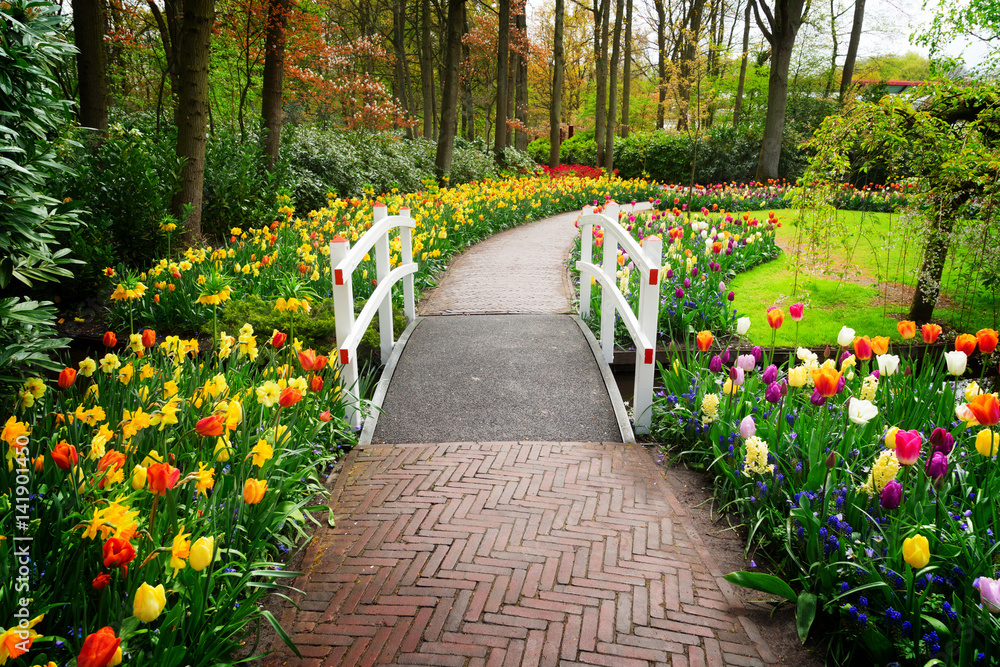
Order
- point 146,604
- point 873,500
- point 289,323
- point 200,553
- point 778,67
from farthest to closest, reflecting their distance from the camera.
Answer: point 778,67, point 289,323, point 873,500, point 200,553, point 146,604

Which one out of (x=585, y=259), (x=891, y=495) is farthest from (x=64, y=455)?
(x=585, y=259)

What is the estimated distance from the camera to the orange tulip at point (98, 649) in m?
1.37

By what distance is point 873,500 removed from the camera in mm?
2533

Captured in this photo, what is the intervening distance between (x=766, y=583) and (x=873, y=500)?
1.86 ft

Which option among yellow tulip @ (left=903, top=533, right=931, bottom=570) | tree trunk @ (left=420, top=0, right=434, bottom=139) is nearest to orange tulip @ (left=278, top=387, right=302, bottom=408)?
yellow tulip @ (left=903, top=533, right=931, bottom=570)

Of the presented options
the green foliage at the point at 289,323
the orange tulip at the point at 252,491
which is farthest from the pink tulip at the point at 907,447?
the green foliage at the point at 289,323

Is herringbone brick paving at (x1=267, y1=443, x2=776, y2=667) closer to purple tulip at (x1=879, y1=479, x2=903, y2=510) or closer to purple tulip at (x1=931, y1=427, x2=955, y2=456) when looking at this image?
purple tulip at (x1=879, y1=479, x2=903, y2=510)

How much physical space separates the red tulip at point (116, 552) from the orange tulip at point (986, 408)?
2.77 meters

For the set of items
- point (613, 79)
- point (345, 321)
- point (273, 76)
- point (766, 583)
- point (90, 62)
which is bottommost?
point (766, 583)

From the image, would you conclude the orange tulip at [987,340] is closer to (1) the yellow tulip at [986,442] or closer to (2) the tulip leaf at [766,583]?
(1) the yellow tulip at [986,442]

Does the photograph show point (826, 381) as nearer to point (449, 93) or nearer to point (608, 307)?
point (608, 307)

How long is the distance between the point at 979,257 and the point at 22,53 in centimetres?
691

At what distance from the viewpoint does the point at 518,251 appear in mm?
10062

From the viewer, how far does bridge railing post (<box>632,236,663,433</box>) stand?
13.1 feet
